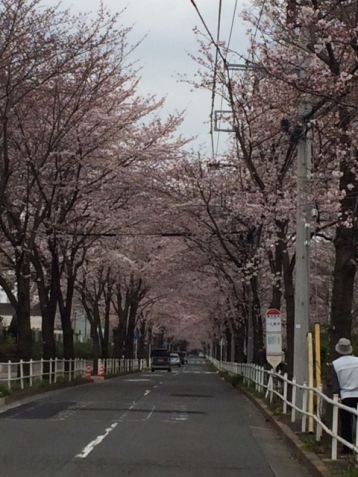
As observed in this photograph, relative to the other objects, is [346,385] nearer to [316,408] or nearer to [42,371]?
[316,408]

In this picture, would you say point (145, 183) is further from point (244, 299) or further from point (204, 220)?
point (244, 299)

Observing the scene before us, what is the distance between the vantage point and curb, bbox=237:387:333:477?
973 centimetres

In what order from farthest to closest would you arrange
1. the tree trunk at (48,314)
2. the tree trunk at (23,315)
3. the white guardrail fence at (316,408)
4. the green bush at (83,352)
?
the green bush at (83,352) < the tree trunk at (48,314) < the tree trunk at (23,315) < the white guardrail fence at (316,408)

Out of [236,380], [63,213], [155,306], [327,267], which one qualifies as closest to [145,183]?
[63,213]

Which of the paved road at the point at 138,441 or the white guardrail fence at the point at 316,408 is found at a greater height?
the white guardrail fence at the point at 316,408

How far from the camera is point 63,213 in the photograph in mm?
27312

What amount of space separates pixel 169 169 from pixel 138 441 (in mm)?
17032

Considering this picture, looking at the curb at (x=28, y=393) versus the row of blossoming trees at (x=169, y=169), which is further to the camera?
the curb at (x=28, y=393)

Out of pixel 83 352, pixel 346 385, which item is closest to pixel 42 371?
pixel 346 385

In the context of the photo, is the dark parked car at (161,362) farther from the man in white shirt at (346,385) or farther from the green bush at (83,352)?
the man in white shirt at (346,385)

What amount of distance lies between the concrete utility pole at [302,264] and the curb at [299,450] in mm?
1234

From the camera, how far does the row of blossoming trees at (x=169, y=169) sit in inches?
518

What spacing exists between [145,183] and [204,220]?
2.66 m

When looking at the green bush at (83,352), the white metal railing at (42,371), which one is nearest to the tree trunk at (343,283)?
the white metal railing at (42,371)
